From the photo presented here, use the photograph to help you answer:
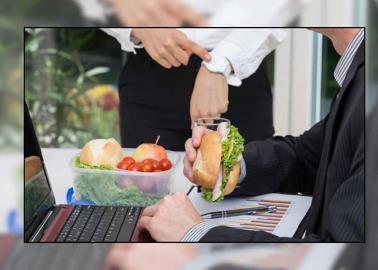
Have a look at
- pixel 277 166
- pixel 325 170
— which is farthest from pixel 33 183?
pixel 325 170

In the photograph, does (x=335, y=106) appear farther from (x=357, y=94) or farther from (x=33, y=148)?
(x=33, y=148)

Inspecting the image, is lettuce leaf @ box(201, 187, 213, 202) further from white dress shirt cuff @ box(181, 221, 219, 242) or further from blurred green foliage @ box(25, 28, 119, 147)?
blurred green foliage @ box(25, 28, 119, 147)

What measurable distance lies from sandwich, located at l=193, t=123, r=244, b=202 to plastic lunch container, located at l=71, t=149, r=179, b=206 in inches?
3.4

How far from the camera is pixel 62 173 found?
1806 millimetres

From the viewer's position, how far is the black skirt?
1.81 m

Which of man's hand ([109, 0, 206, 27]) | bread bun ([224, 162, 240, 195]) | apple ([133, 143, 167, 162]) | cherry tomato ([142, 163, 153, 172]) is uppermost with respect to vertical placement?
man's hand ([109, 0, 206, 27])

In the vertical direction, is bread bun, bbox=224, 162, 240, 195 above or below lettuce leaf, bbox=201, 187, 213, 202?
above

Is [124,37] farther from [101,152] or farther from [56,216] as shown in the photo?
[56,216]

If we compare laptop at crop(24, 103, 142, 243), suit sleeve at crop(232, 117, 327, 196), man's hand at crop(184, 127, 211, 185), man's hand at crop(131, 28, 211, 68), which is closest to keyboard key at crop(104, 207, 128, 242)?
laptop at crop(24, 103, 142, 243)

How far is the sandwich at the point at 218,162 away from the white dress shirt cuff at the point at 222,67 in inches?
4.8

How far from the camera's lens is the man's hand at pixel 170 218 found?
5.65ft

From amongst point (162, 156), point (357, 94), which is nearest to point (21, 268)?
point (162, 156)

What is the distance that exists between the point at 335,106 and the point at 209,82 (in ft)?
1.12

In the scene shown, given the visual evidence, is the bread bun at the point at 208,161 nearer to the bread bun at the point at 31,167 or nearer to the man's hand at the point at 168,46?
the man's hand at the point at 168,46
